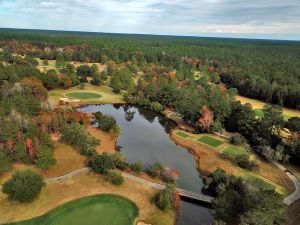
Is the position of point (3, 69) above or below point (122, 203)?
above

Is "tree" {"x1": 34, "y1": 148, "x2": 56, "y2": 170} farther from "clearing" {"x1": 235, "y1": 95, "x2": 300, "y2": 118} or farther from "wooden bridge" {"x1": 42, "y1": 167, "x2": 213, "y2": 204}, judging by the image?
"clearing" {"x1": 235, "y1": 95, "x2": 300, "y2": 118}

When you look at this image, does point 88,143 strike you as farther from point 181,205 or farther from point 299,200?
point 299,200

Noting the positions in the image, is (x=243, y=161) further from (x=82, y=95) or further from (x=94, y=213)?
(x=82, y=95)

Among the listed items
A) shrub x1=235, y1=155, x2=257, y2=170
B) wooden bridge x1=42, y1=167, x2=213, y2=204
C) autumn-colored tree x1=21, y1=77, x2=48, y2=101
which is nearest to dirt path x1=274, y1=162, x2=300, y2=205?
shrub x1=235, y1=155, x2=257, y2=170

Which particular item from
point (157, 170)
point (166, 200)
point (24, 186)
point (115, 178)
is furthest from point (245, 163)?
point (24, 186)

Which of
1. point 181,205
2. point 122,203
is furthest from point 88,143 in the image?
point 181,205

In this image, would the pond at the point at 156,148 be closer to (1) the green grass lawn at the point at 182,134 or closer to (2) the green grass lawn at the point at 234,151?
(1) the green grass lawn at the point at 182,134

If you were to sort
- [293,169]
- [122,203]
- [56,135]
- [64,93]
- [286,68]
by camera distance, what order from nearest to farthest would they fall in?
[122,203] < [293,169] < [56,135] < [64,93] < [286,68]

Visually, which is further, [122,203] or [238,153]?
[238,153]
